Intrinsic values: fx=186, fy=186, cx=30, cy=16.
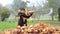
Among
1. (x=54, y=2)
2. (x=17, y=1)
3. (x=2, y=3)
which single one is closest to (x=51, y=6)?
(x=54, y=2)

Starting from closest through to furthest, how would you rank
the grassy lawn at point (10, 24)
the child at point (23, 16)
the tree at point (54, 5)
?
the child at point (23, 16)
the grassy lawn at point (10, 24)
the tree at point (54, 5)

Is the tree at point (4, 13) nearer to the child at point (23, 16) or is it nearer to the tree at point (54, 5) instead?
the child at point (23, 16)

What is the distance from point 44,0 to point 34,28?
23.2 inches

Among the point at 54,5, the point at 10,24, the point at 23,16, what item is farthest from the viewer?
the point at 54,5

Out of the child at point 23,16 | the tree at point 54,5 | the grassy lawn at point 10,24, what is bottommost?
the grassy lawn at point 10,24

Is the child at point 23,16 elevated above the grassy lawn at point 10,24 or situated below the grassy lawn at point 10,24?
above

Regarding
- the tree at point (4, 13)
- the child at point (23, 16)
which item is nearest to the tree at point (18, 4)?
the tree at point (4, 13)

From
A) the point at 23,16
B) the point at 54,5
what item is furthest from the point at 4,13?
the point at 54,5

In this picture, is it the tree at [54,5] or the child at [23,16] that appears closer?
the child at [23,16]

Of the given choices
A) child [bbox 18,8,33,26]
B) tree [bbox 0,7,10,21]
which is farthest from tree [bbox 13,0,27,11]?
child [bbox 18,8,33,26]

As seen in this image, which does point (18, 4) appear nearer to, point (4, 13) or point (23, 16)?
point (4, 13)

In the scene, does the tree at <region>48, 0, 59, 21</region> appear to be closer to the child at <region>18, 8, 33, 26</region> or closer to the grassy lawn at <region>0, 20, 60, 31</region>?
the grassy lawn at <region>0, 20, 60, 31</region>

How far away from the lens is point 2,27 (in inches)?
92.4

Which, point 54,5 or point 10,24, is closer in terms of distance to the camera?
point 10,24
